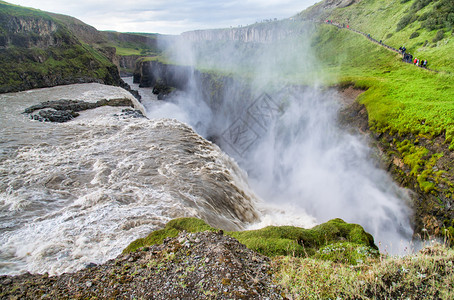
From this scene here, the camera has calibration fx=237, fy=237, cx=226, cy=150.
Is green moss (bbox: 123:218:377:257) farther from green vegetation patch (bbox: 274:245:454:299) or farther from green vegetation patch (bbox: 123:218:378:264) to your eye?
green vegetation patch (bbox: 274:245:454:299)

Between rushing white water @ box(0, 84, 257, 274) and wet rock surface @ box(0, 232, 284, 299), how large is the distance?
230 centimetres

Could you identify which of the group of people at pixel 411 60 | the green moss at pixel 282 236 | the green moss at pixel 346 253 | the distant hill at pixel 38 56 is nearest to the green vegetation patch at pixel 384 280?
the green moss at pixel 346 253

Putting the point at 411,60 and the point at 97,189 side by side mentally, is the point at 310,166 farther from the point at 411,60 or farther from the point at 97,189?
the point at 97,189

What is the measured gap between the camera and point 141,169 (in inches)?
664

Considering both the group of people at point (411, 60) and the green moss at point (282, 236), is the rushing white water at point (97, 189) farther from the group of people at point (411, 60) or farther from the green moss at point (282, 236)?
the group of people at point (411, 60)

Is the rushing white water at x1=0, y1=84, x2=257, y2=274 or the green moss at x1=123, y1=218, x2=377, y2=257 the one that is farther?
the rushing white water at x1=0, y1=84, x2=257, y2=274

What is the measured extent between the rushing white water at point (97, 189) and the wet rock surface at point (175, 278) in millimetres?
2299

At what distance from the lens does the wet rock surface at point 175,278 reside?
204 inches

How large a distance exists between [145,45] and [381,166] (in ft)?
538

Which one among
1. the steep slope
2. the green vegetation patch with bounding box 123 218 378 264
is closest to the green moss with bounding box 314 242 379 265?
the green vegetation patch with bounding box 123 218 378 264

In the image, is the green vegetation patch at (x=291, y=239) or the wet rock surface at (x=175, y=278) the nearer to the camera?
the wet rock surface at (x=175, y=278)

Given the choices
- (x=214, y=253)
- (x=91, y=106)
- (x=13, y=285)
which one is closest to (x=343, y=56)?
(x=91, y=106)

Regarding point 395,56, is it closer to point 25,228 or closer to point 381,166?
point 381,166

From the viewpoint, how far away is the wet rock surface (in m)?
5.18
